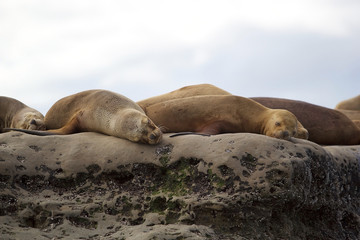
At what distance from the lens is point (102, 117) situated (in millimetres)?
6840

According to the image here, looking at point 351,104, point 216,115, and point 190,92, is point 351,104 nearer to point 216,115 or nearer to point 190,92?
point 190,92

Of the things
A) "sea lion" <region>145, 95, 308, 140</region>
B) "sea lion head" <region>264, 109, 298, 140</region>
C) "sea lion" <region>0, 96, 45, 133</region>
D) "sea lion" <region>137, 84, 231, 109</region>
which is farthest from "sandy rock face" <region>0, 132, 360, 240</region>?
"sea lion" <region>137, 84, 231, 109</region>

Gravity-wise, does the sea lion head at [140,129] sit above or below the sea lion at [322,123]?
above

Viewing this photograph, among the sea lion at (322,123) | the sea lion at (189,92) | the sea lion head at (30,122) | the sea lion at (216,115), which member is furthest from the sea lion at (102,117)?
the sea lion at (322,123)

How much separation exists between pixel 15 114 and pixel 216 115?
12.5 feet

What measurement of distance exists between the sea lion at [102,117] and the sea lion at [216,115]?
0.47 meters

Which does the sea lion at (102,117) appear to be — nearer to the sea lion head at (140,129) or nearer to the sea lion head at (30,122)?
the sea lion head at (140,129)

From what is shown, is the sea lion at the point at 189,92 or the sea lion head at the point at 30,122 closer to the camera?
the sea lion head at the point at 30,122

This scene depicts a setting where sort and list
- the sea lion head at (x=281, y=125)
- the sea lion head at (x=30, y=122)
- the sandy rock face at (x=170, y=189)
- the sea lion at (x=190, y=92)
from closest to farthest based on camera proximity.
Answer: the sandy rock face at (x=170, y=189), the sea lion head at (x=281, y=125), the sea lion head at (x=30, y=122), the sea lion at (x=190, y=92)

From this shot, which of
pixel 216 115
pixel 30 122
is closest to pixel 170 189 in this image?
pixel 216 115

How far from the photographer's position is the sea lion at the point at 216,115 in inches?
287

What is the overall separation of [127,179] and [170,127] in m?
1.91

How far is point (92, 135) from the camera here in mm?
6398

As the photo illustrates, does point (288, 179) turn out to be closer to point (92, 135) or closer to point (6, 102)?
point (92, 135)
